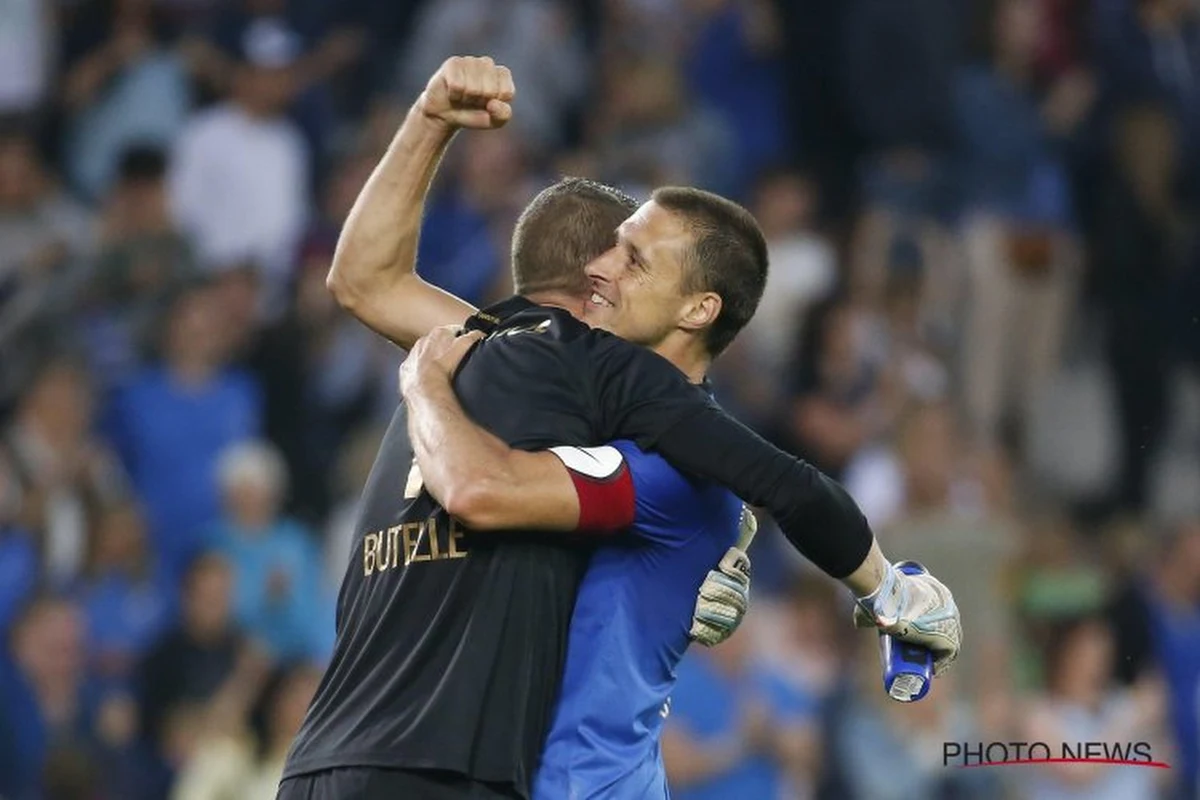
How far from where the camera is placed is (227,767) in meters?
8.70

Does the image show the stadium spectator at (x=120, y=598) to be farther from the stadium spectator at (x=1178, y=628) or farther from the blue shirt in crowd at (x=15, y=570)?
the stadium spectator at (x=1178, y=628)

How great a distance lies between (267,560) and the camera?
9.48 m

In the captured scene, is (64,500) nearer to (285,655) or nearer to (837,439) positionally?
(285,655)

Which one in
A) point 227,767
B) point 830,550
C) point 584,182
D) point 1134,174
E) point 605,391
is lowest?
point 227,767

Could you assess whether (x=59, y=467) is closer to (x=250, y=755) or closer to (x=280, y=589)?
(x=280, y=589)

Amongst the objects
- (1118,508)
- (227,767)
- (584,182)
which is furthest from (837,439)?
(584,182)

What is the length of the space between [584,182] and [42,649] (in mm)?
4845

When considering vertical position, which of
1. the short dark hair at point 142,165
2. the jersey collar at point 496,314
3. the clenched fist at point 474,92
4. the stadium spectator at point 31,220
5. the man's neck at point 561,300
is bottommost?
the jersey collar at point 496,314

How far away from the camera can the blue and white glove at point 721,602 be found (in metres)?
4.45

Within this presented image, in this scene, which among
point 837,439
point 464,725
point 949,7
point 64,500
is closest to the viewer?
point 464,725

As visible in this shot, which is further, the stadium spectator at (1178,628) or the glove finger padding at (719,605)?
the stadium spectator at (1178,628)

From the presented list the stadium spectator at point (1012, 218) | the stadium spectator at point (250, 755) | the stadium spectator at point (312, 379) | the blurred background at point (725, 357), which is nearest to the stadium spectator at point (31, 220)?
the blurred background at point (725, 357)

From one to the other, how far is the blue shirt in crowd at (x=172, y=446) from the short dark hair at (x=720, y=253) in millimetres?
5235

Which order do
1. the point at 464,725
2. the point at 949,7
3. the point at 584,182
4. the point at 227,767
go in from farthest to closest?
1. the point at 949,7
2. the point at 227,767
3. the point at 584,182
4. the point at 464,725
